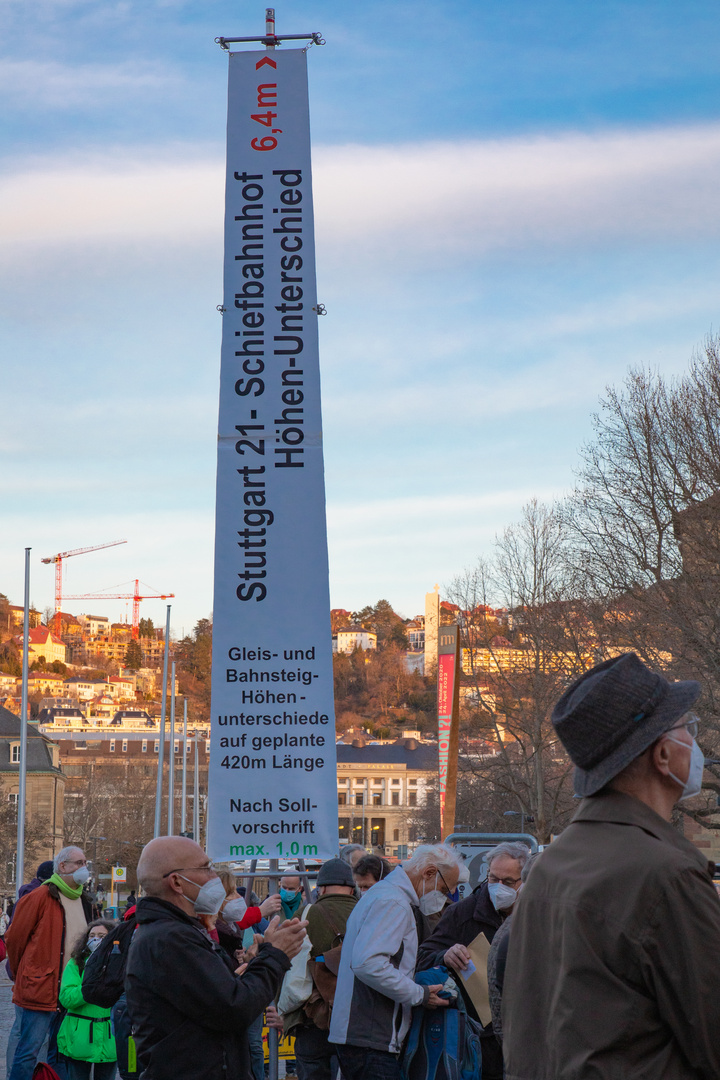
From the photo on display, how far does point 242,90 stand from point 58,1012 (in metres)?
6.04

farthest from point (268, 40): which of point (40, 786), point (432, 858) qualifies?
point (40, 786)

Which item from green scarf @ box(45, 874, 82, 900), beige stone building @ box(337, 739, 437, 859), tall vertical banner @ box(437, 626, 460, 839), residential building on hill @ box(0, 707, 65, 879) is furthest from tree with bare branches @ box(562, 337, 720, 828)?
beige stone building @ box(337, 739, 437, 859)

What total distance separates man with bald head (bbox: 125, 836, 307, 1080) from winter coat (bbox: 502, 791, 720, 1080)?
2044 millimetres

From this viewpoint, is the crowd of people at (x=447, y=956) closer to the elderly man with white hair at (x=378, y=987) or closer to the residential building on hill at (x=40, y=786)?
the elderly man with white hair at (x=378, y=987)

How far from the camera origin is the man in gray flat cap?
225cm

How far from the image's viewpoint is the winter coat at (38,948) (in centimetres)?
860

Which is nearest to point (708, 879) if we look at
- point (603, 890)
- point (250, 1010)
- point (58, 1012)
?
point (603, 890)

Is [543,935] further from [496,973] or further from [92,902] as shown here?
[92,902]

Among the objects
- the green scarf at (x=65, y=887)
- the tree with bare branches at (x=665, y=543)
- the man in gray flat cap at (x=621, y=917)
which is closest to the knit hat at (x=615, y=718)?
the man in gray flat cap at (x=621, y=917)

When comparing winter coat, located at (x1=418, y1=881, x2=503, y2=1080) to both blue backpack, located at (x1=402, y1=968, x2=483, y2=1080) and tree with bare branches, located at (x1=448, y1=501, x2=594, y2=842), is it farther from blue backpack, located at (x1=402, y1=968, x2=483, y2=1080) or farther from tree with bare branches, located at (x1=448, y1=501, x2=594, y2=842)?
tree with bare branches, located at (x1=448, y1=501, x2=594, y2=842)

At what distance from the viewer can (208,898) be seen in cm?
453

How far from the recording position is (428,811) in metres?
79.8

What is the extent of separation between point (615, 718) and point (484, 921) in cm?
398

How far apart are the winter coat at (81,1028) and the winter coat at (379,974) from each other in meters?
2.72
